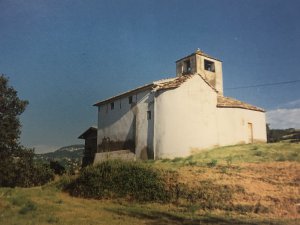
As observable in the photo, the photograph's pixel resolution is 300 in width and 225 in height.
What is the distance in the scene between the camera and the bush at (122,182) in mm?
18516

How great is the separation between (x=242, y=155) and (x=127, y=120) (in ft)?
37.6

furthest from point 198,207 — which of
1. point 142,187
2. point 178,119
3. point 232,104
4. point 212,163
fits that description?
point 232,104

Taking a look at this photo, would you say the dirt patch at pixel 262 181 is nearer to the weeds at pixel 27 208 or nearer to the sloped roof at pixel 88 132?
the weeds at pixel 27 208

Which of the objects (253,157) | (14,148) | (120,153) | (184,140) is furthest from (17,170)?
(253,157)

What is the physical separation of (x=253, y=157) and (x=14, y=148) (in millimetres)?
20264

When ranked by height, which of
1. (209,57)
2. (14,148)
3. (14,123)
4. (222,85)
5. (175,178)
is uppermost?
(209,57)

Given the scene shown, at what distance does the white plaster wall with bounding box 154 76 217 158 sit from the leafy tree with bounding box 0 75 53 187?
11.6 m

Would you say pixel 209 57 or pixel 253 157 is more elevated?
pixel 209 57

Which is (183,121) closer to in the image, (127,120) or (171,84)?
(171,84)

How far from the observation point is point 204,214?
15508mm

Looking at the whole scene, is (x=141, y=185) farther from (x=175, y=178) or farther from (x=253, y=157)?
(x=253, y=157)

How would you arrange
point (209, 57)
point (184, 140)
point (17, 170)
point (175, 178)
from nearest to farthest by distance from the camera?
1. point (175, 178)
2. point (184, 140)
3. point (17, 170)
4. point (209, 57)

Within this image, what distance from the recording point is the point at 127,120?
1234 inches

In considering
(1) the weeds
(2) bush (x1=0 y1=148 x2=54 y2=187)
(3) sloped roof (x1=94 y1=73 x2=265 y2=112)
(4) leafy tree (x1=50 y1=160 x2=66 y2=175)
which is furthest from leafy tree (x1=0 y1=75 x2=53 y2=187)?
(1) the weeds
